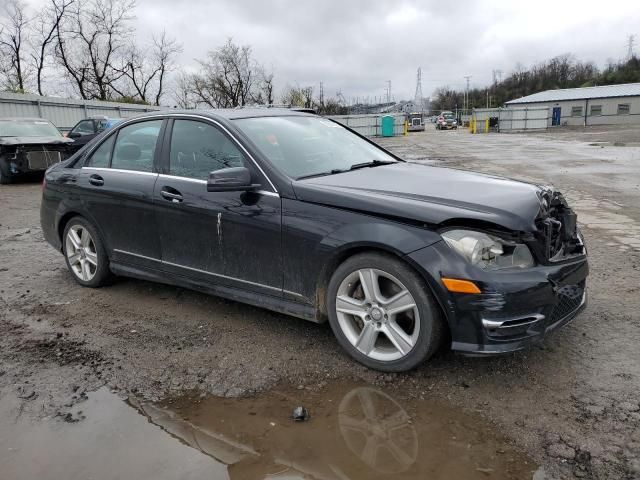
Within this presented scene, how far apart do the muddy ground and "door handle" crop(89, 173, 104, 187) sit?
103 centimetres

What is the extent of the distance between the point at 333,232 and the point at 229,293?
106 centimetres

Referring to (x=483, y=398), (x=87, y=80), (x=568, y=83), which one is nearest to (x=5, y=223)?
(x=483, y=398)

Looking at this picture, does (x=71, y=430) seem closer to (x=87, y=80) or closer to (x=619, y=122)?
(x=87, y=80)

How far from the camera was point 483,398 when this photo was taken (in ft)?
9.70

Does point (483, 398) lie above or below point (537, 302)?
below

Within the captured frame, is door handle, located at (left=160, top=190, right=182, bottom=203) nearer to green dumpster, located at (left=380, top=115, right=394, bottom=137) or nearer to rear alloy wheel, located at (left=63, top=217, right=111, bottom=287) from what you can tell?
rear alloy wheel, located at (left=63, top=217, right=111, bottom=287)

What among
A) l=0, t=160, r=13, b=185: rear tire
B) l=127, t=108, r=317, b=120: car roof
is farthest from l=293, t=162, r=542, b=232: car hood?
l=0, t=160, r=13, b=185: rear tire

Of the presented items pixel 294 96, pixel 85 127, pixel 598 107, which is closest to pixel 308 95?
pixel 294 96

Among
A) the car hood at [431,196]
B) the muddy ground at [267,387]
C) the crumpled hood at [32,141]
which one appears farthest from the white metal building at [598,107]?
the muddy ground at [267,387]

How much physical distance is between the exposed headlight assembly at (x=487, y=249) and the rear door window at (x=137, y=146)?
8.65 ft

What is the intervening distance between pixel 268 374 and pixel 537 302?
5.44 ft

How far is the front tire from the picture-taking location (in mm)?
3031

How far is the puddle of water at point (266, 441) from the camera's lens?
242 centimetres

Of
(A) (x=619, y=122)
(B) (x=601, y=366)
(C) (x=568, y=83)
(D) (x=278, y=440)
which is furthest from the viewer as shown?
(C) (x=568, y=83)
